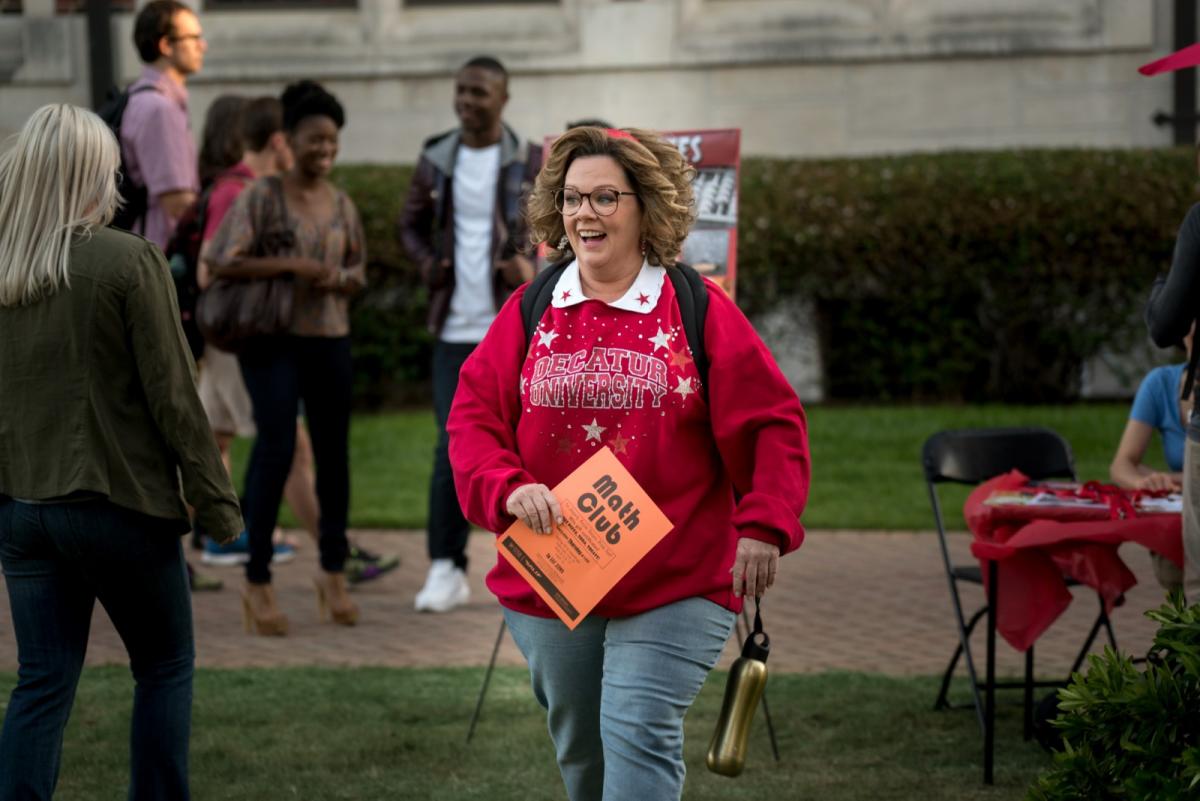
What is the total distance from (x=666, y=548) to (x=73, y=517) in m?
1.49

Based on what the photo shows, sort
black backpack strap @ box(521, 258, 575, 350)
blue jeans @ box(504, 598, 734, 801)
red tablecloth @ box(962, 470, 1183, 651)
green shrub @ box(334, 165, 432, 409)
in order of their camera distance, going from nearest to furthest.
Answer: blue jeans @ box(504, 598, 734, 801)
black backpack strap @ box(521, 258, 575, 350)
red tablecloth @ box(962, 470, 1183, 651)
green shrub @ box(334, 165, 432, 409)

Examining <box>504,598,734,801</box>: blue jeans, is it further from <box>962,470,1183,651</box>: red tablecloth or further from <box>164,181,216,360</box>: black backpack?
<box>164,181,216,360</box>: black backpack

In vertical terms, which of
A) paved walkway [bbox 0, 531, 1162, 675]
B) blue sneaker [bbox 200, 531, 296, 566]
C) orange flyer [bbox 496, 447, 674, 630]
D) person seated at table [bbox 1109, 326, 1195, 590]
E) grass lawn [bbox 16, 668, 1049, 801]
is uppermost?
orange flyer [bbox 496, 447, 674, 630]

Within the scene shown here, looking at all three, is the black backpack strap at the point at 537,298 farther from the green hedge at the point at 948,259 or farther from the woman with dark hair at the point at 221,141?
the green hedge at the point at 948,259

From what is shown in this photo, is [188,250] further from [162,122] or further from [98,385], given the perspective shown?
[98,385]

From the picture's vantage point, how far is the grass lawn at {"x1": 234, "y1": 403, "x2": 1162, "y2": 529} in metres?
10.3

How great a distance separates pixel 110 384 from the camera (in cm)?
438

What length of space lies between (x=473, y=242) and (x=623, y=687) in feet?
14.5

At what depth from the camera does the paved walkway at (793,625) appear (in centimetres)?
723

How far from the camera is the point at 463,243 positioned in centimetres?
805

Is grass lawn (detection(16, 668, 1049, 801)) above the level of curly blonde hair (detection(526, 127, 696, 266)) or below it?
below

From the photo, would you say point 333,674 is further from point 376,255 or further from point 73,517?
point 376,255

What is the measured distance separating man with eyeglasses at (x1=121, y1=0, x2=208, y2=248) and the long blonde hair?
3347 millimetres

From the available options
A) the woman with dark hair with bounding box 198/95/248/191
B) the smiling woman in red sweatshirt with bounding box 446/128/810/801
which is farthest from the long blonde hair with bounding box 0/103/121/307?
the woman with dark hair with bounding box 198/95/248/191
